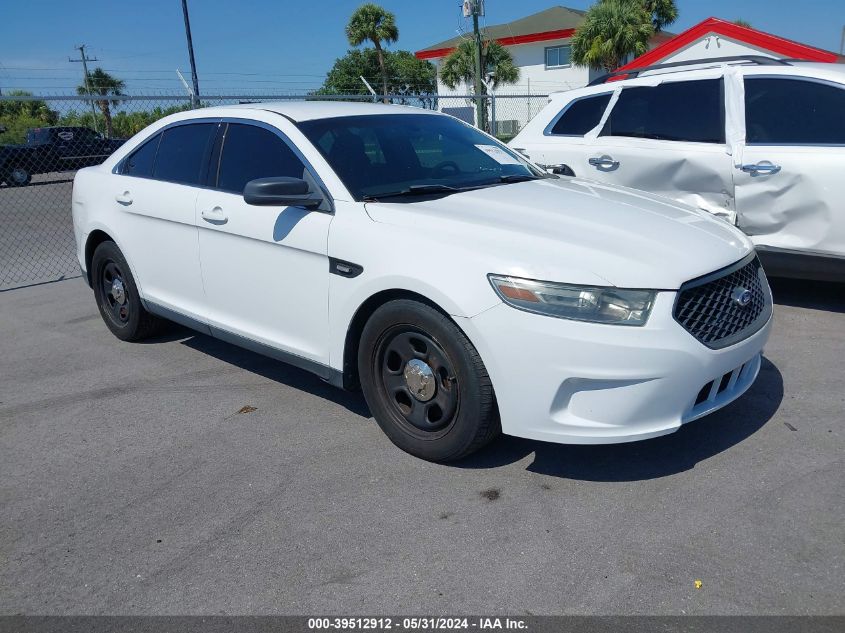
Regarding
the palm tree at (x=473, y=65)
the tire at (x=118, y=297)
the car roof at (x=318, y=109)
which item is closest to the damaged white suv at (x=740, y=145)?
the car roof at (x=318, y=109)

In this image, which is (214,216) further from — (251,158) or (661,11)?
(661,11)

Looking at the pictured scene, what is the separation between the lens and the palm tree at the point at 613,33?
33.9 meters

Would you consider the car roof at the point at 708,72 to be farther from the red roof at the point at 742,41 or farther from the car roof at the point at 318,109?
the red roof at the point at 742,41

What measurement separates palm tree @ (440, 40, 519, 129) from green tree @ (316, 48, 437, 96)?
13.5m

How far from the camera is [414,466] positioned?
365cm

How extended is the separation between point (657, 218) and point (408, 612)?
7.26 ft

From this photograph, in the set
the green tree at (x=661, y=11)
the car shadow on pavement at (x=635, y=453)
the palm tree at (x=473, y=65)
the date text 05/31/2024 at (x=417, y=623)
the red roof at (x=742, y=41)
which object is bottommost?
the date text 05/31/2024 at (x=417, y=623)

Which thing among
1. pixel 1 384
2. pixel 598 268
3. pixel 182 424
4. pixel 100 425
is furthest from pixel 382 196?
pixel 1 384

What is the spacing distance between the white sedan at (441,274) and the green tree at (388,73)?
52600 millimetres

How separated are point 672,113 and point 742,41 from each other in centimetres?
1674

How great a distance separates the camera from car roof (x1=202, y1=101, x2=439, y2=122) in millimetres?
4373

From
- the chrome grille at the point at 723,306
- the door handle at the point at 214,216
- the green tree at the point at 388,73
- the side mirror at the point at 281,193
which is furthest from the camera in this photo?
the green tree at the point at 388,73

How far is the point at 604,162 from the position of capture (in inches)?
252

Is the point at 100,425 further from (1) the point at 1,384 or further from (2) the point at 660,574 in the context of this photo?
(2) the point at 660,574
